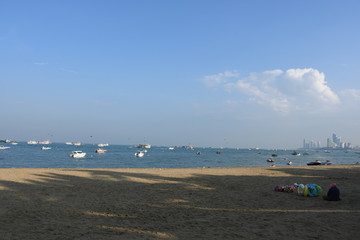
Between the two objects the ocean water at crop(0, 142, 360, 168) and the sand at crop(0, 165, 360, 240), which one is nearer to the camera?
the sand at crop(0, 165, 360, 240)

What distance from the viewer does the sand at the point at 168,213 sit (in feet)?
26.3

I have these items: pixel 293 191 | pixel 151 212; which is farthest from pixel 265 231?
pixel 293 191

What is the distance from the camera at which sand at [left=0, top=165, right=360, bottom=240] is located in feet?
26.3

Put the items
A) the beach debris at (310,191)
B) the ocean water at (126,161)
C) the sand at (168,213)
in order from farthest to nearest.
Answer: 1. the ocean water at (126,161)
2. the beach debris at (310,191)
3. the sand at (168,213)

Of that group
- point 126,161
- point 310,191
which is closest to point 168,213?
point 310,191

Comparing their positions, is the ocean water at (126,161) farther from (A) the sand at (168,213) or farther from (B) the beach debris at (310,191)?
(B) the beach debris at (310,191)

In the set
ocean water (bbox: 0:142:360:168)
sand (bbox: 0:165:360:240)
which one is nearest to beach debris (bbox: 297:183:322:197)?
sand (bbox: 0:165:360:240)

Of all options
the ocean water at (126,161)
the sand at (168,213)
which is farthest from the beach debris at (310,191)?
the ocean water at (126,161)

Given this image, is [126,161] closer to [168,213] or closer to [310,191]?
[310,191]

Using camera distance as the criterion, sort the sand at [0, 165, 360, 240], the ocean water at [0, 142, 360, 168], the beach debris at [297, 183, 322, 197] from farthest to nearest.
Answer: the ocean water at [0, 142, 360, 168] → the beach debris at [297, 183, 322, 197] → the sand at [0, 165, 360, 240]

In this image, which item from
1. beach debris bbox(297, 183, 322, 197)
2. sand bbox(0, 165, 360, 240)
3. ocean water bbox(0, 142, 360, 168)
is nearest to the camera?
sand bbox(0, 165, 360, 240)

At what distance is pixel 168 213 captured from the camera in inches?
418

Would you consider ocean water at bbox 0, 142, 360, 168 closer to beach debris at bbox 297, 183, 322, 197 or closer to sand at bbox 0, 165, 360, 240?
sand at bbox 0, 165, 360, 240

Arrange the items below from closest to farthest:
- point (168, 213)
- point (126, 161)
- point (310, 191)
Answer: point (168, 213)
point (310, 191)
point (126, 161)
